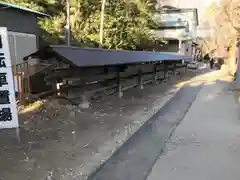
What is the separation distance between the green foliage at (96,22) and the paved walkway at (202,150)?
10.1 meters

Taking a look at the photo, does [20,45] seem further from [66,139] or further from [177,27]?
[177,27]

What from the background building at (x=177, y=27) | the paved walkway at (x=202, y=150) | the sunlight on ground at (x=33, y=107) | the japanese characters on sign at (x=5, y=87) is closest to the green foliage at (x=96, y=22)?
the sunlight on ground at (x=33, y=107)

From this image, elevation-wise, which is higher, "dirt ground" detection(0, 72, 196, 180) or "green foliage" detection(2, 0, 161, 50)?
"green foliage" detection(2, 0, 161, 50)

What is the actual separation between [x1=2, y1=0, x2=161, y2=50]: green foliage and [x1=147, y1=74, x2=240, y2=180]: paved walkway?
10.1 meters

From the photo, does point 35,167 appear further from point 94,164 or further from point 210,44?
point 210,44

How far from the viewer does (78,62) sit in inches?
340

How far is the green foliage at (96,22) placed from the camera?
1830 cm

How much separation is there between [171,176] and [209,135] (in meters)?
2.87

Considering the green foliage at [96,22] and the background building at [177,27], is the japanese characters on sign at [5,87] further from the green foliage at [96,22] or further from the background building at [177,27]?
the background building at [177,27]

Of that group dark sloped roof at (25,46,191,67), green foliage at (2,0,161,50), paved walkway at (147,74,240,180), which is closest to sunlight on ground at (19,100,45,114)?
dark sloped roof at (25,46,191,67)

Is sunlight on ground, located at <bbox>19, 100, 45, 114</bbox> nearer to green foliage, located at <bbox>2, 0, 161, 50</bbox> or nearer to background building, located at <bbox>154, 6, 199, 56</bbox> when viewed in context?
green foliage, located at <bbox>2, 0, 161, 50</bbox>

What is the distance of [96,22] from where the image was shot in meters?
22.2

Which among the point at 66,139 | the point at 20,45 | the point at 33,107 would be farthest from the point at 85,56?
the point at 66,139

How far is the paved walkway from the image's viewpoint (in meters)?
5.02
